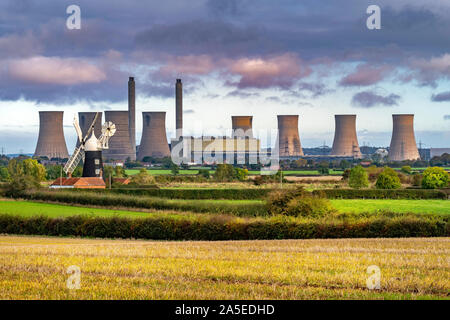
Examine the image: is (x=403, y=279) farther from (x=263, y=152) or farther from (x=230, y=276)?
(x=263, y=152)

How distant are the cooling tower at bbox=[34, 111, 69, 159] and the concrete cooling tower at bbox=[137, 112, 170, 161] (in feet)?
38.8

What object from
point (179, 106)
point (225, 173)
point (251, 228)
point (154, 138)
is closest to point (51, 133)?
point (154, 138)

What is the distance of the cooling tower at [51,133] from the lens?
2447 inches

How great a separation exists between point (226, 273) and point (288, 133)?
64.4 m

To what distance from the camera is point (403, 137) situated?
65.7m

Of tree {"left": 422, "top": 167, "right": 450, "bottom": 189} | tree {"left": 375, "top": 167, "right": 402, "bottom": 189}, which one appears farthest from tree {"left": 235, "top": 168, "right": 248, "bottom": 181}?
tree {"left": 422, "top": 167, "right": 450, "bottom": 189}

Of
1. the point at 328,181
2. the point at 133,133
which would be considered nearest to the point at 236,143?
the point at 133,133

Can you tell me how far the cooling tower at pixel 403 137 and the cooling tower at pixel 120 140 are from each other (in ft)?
98.3

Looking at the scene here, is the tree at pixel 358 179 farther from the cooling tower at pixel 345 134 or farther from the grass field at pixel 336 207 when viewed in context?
the cooling tower at pixel 345 134

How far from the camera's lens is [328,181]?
44281 mm

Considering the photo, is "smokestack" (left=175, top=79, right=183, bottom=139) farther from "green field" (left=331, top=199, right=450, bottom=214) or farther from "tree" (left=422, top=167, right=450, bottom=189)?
"green field" (left=331, top=199, right=450, bottom=214)

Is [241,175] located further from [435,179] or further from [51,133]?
[51,133]

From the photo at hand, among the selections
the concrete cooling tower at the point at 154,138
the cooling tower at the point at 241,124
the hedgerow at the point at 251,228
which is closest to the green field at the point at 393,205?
the hedgerow at the point at 251,228
